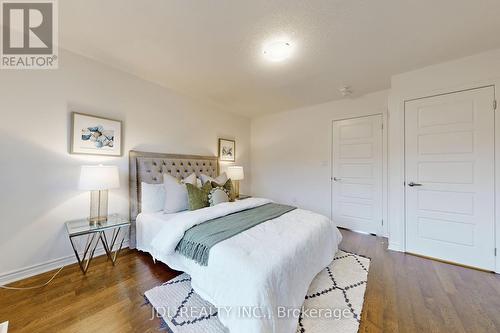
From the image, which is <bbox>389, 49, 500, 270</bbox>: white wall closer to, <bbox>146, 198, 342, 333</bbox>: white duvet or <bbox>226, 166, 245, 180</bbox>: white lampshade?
<bbox>146, 198, 342, 333</bbox>: white duvet

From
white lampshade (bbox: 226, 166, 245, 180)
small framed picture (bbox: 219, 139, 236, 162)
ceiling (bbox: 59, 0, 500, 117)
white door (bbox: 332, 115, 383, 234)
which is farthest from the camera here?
small framed picture (bbox: 219, 139, 236, 162)

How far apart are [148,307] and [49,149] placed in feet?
6.42

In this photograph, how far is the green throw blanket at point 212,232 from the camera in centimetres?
163

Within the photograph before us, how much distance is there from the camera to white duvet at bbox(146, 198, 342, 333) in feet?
3.97

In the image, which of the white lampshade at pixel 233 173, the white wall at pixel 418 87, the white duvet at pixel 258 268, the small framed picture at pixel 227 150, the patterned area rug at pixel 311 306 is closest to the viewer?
the white duvet at pixel 258 268

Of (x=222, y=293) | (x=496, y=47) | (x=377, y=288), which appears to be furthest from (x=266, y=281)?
(x=496, y=47)

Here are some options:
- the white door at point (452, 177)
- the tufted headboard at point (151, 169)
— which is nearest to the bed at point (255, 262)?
the tufted headboard at point (151, 169)

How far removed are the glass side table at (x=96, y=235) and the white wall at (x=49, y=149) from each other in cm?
16

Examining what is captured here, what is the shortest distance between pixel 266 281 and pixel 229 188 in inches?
79.7

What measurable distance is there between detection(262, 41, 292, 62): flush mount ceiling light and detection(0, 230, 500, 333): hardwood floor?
8.41 ft

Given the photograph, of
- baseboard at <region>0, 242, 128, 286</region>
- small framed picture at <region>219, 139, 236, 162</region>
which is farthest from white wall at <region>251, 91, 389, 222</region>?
baseboard at <region>0, 242, 128, 286</region>

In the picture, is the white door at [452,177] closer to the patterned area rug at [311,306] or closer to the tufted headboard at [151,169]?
the patterned area rug at [311,306]

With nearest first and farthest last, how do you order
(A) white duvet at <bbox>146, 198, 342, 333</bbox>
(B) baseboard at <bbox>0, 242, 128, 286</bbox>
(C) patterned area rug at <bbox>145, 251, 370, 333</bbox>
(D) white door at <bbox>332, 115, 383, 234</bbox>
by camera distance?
(A) white duvet at <bbox>146, 198, 342, 333</bbox> → (C) patterned area rug at <bbox>145, 251, 370, 333</bbox> → (B) baseboard at <bbox>0, 242, 128, 286</bbox> → (D) white door at <bbox>332, 115, 383, 234</bbox>

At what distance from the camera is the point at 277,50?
2.17 meters
